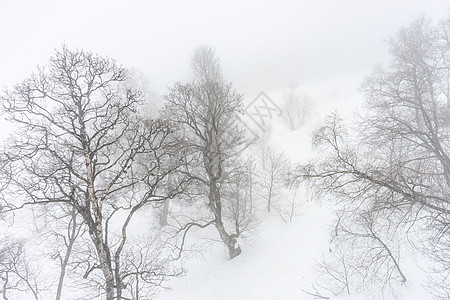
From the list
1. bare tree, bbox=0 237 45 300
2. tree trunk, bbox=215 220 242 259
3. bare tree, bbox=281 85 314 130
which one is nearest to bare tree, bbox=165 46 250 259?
tree trunk, bbox=215 220 242 259

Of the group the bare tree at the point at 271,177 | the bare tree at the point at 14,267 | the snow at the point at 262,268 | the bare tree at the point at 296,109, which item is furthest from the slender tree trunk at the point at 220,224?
the bare tree at the point at 296,109

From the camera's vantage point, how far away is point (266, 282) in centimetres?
1049

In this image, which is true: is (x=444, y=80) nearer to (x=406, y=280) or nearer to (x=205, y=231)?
(x=406, y=280)

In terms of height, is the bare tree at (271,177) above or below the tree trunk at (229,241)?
above

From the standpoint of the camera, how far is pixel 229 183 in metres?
12.1

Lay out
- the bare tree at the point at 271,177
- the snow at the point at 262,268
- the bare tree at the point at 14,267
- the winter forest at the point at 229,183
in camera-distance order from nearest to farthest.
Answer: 1. the winter forest at the point at 229,183
2. the bare tree at the point at 14,267
3. the snow at the point at 262,268
4. the bare tree at the point at 271,177

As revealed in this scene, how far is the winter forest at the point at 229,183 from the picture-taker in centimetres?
602

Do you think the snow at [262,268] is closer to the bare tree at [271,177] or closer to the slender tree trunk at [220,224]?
the slender tree trunk at [220,224]

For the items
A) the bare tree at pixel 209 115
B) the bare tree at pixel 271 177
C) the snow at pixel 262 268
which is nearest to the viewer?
the snow at pixel 262 268

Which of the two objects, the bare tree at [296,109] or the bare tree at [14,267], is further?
the bare tree at [296,109]

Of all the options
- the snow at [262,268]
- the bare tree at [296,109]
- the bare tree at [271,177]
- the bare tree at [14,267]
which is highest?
the bare tree at [296,109]

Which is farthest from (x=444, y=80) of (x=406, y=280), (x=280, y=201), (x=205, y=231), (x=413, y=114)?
(x=205, y=231)

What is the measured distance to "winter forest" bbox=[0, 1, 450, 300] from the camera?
19.7 ft

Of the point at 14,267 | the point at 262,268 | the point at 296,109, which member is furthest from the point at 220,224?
the point at 296,109
